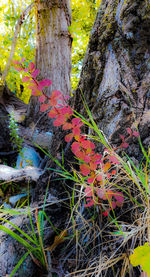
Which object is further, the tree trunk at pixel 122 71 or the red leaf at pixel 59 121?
the tree trunk at pixel 122 71

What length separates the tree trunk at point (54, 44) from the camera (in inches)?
123

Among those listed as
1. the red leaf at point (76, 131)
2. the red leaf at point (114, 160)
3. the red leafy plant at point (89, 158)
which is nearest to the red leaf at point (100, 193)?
the red leafy plant at point (89, 158)

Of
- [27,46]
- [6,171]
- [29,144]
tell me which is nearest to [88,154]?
[6,171]

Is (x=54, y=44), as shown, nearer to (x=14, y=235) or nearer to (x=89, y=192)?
(x=89, y=192)

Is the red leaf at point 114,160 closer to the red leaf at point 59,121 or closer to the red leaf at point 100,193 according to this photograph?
the red leaf at point 100,193

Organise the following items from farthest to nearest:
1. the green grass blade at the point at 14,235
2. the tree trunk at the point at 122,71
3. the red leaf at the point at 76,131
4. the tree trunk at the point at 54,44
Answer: the tree trunk at the point at 54,44 → the tree trunk at the point at 122,71 → the red leaf at the point at 76,131 → the green grass blade at the point at 14,235

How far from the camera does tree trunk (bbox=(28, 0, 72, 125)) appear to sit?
3131 mm

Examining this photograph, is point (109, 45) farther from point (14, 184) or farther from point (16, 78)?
point (16, 78)

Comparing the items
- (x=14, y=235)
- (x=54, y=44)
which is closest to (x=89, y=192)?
(x=14, y=235)

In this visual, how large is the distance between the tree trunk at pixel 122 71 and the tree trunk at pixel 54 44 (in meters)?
2.02

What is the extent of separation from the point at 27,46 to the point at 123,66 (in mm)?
3741

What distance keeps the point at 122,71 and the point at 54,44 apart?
2.52 meters

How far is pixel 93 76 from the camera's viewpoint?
3.91 ft

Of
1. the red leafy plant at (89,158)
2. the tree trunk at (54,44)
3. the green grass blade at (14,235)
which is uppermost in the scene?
the tree trunk at (54,44)
